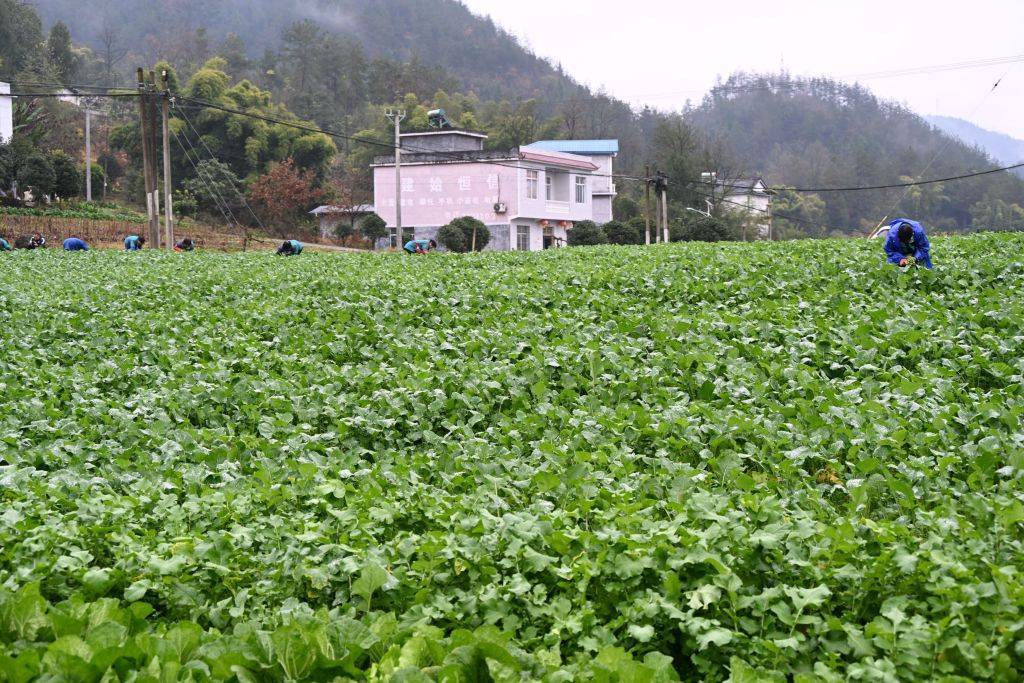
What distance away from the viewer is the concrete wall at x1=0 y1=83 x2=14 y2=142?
5166 cm

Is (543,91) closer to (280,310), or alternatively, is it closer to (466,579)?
(280,310)

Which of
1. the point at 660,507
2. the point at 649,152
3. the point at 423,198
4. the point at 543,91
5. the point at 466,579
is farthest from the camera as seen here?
the point at 543,91

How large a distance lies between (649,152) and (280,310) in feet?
262

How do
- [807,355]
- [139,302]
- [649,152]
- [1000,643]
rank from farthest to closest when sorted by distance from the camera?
[649,152]
[139,302]
[807,355]
[1000,643]

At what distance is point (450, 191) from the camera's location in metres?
53.6

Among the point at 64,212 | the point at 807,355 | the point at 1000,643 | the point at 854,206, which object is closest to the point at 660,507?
the point at 1000,643

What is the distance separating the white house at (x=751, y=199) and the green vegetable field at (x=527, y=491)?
5107 cm

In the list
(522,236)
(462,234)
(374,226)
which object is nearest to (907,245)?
(462,234)

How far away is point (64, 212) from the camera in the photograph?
48.6m

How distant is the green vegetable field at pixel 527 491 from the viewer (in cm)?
361

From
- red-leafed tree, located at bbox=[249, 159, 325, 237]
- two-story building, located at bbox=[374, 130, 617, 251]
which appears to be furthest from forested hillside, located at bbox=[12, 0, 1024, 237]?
two-story building, located at bbox=[374, 130, 617, 251]

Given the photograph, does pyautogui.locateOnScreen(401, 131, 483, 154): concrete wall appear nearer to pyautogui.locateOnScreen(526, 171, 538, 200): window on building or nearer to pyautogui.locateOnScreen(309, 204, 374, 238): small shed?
pyautogui.locateOnScreen(526, 171, 538, 200): window on building

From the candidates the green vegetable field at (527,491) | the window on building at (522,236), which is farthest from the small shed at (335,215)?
the green vegetable field at (527,491)

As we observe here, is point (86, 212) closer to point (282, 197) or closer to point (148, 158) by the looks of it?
point (282, 197)
